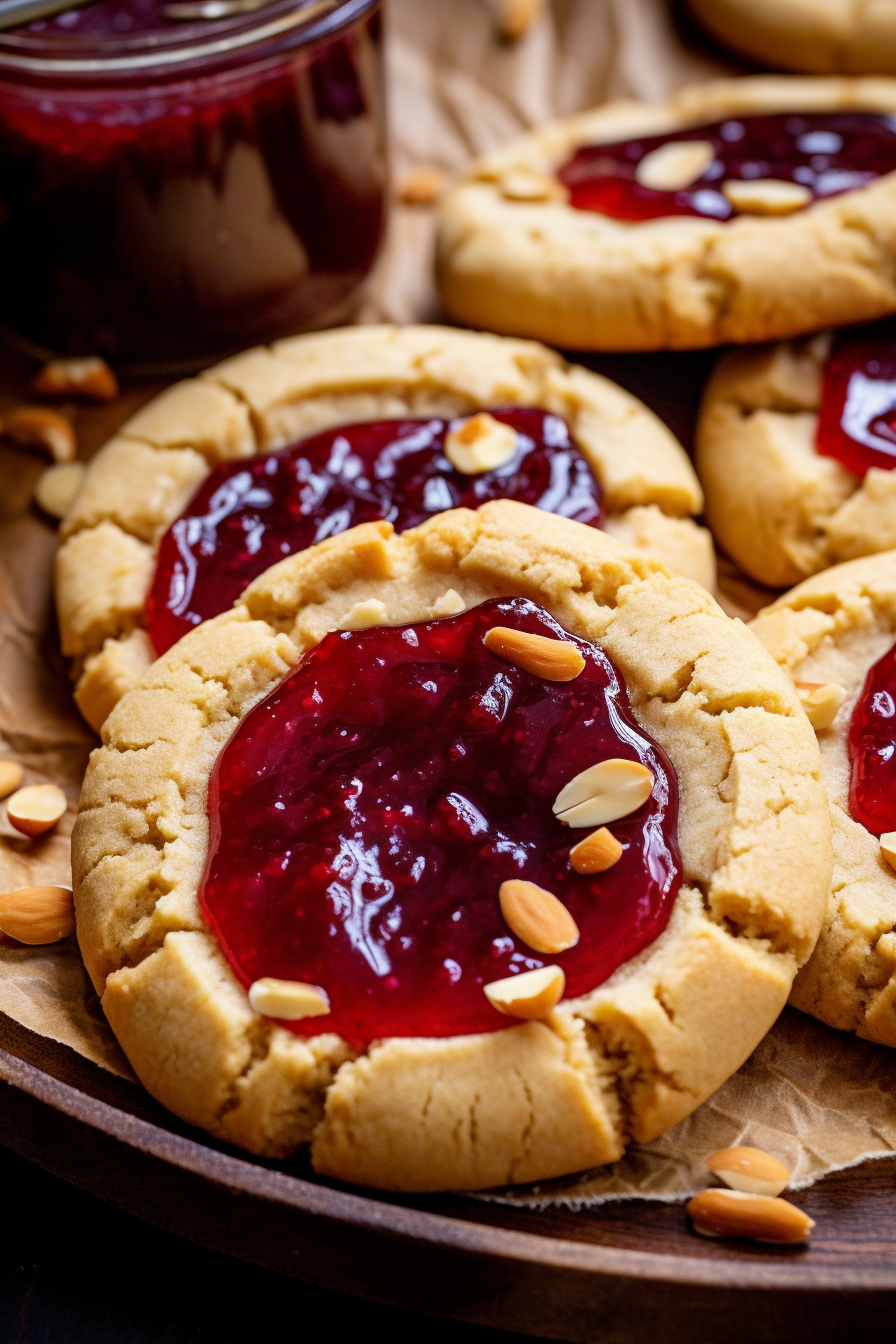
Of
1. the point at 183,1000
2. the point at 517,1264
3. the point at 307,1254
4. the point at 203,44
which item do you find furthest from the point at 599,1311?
the point at 203,44

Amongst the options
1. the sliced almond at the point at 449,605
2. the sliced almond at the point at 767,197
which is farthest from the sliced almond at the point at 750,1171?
the sliced almond at the point at 767,197

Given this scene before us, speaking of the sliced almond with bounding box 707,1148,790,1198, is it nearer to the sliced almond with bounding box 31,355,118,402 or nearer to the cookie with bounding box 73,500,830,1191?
the cookie with bounding box 73,500,830,1191

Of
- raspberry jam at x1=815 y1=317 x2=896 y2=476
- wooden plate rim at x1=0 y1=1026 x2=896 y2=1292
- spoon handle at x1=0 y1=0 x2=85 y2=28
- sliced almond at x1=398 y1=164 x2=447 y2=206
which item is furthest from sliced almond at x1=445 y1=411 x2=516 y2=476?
wooden plate rim at x1=0 y1=1026 x2=896 y2=1292

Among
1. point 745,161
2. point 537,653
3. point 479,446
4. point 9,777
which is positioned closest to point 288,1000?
point 537,653

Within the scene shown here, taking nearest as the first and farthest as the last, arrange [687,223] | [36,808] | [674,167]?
[36,808], [687,223], [674,167]

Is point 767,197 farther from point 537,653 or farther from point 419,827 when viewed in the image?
point 419,827

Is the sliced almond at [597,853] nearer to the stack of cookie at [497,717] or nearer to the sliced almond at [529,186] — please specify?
the stack of cookie at [497,717]
